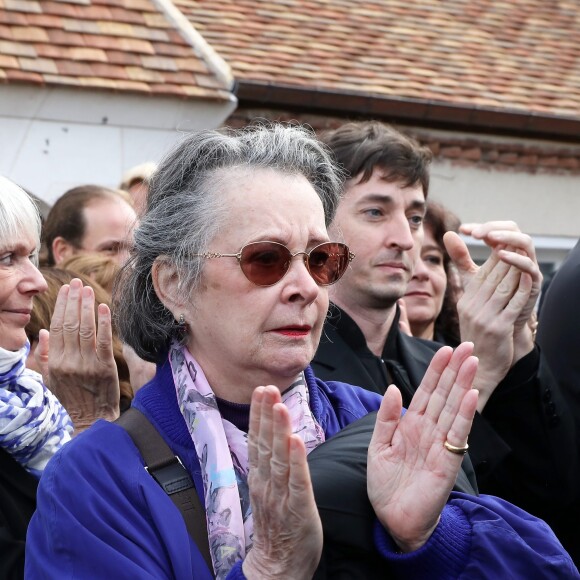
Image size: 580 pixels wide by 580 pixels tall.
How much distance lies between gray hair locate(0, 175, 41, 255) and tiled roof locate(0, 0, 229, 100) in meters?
6.97

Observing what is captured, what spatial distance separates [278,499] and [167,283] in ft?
2.75

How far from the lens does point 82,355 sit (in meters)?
4.06

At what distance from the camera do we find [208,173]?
10.4ft

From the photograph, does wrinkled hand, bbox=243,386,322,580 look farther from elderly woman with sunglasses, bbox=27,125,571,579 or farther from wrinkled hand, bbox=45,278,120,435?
→ wrinkled hand, bbox=45,278,120,435

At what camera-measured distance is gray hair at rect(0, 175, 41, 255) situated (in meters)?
3.94

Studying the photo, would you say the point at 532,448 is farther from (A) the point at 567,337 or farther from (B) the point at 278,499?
(B) the point at 278,499

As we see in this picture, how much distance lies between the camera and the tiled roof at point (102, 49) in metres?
11.1

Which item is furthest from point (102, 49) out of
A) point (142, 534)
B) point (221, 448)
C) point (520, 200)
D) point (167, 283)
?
point (142, 534)

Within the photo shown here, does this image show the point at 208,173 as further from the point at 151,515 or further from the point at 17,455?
the point at 17,455

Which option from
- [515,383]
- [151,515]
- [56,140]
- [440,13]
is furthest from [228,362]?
[440,13]

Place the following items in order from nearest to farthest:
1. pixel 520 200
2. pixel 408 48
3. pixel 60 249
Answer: pixel 60 249 < pixel 408 48 < pixel 520 200

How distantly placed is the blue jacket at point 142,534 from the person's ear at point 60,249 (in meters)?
3.31

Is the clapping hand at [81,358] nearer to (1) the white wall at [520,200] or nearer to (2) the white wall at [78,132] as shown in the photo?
(2) the white wall at [78,132]

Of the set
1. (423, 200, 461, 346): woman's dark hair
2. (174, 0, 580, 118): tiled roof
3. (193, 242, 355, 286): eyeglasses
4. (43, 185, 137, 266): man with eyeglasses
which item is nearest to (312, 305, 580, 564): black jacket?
(193, 242, 355, 286): eyeglasses
